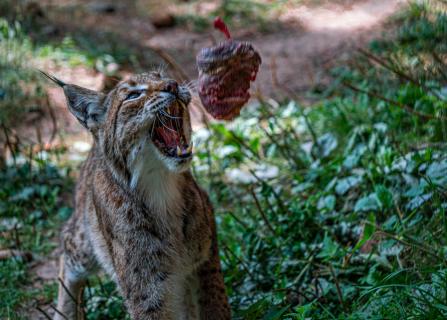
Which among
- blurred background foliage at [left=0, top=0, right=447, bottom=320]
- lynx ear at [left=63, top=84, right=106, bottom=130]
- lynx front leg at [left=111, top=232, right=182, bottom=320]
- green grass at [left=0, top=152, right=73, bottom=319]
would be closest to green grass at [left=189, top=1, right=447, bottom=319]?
blurred background foliage at [left=0, top=0, right=447, bottom=320]

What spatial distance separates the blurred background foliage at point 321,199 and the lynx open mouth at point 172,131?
1104 millimetres

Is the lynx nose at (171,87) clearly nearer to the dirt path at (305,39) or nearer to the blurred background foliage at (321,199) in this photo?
the blurred background foliage at (321,199)

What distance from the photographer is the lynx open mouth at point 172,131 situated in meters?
4.32

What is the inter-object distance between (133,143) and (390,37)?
216 inches

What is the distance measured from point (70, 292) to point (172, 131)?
186 cm

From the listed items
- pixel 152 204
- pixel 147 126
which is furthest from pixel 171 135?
pixel 152 204

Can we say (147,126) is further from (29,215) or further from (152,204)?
(29,215)

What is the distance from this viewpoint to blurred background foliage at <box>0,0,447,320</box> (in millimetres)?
4699

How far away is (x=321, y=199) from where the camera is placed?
19.7 ft

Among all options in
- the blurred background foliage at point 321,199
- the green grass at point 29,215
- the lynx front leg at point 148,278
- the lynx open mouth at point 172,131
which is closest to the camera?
the lynx open mouth at point 172,131

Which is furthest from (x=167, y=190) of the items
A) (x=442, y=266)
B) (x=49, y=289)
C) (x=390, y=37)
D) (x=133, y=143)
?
(x=390, y=37)

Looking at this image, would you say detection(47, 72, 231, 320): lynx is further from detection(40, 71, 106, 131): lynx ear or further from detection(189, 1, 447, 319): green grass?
detection(189, 1, 447, 319): green grass

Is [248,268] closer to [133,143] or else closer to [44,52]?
[133,143]

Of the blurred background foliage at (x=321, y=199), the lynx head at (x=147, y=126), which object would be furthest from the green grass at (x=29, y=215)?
the lynx head at (x=147, y=126)
